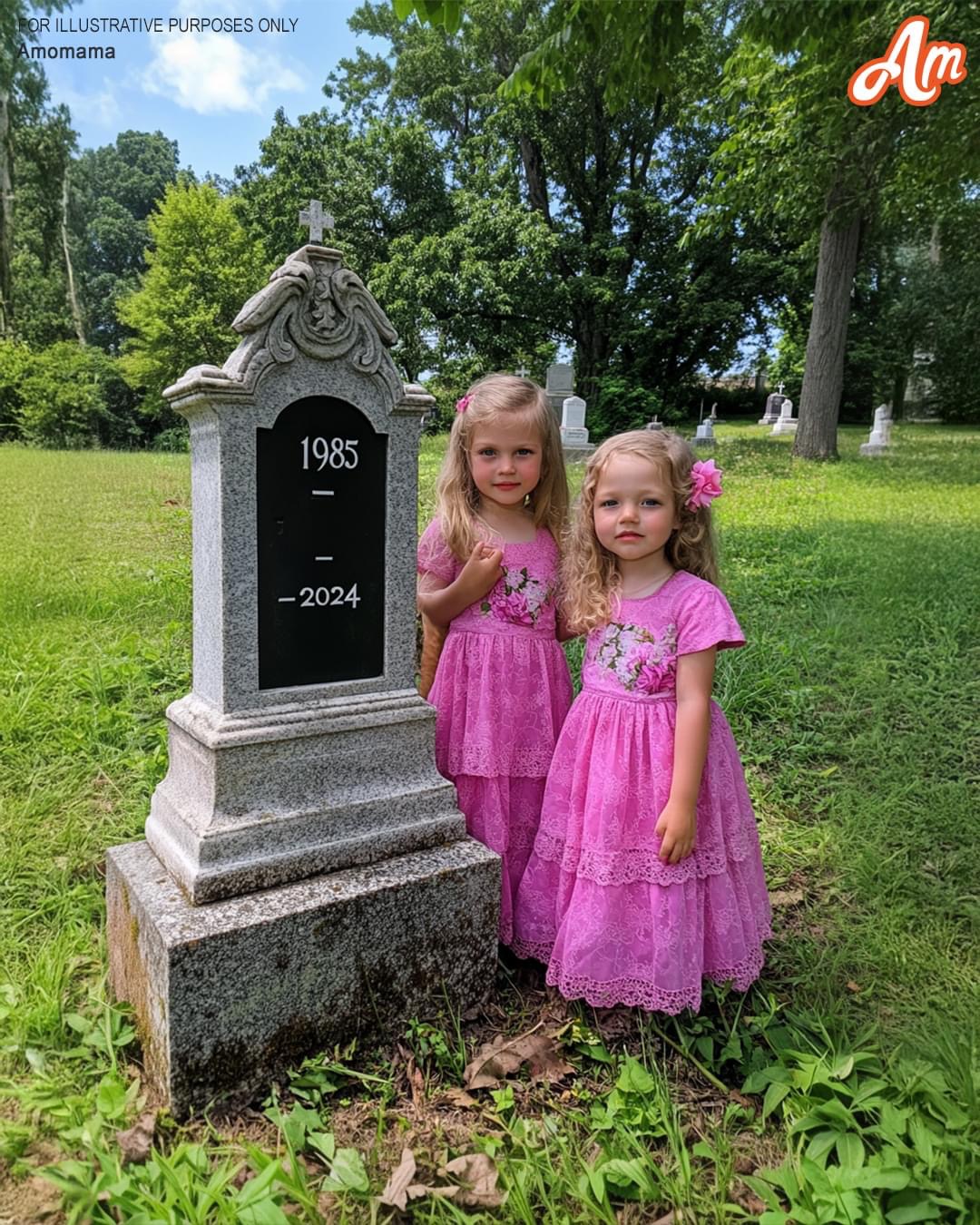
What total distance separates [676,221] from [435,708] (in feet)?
84.4

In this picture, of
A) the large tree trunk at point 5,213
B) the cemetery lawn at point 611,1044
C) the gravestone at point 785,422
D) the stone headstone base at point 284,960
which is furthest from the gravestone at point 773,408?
the stone headstone base at point 284,960

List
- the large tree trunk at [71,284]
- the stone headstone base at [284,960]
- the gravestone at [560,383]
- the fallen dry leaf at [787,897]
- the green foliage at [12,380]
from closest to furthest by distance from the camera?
1. the stone headstone base at [284,960]
2. the fallen dry leaf at [787,897]
3. the gravestone at [560,383]
4. the green foliage at [12,380]
5. the large tree trunk at [71,284]

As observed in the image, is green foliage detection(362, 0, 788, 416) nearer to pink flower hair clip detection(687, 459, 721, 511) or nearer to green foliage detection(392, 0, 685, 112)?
green foliage detection(392, 0, 685, 112)

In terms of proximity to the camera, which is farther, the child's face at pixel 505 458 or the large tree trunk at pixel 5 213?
the large tree trunk at pixel 5 213

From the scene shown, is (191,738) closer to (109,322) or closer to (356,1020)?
(356,1020)

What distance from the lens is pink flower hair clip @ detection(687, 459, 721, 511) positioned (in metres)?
2.00

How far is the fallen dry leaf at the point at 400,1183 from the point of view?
1521mm

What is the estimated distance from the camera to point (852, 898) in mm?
2682

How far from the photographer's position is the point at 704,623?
6.27 feet

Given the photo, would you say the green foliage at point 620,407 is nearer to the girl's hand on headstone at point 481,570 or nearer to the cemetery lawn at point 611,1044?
the cemetery lawn at point 611,1044

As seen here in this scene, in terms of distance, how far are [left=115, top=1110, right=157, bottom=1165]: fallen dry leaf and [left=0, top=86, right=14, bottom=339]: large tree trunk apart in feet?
73.9

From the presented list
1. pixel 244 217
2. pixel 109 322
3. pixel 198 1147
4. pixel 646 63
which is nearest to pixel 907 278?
pixel 244 217

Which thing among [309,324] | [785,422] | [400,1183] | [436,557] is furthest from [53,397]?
[400,1183]

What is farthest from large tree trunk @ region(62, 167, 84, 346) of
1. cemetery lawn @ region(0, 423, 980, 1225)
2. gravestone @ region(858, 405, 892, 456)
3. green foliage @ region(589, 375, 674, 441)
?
cemetery lawn @ region(0, 423, 980, 1225)
